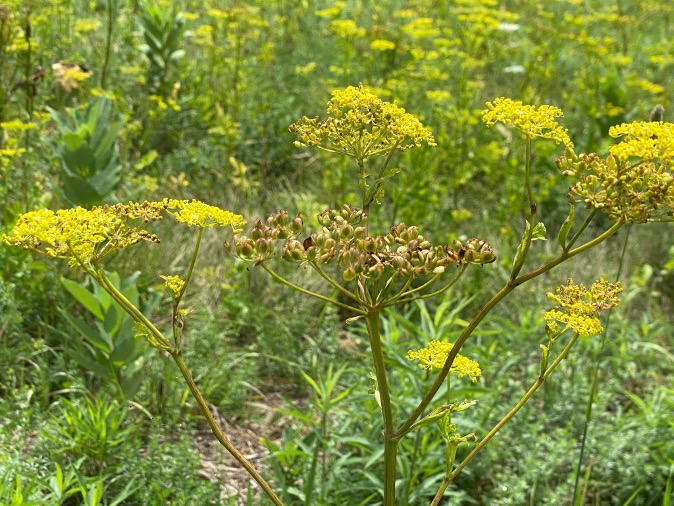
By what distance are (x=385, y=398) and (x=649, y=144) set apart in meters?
0.59

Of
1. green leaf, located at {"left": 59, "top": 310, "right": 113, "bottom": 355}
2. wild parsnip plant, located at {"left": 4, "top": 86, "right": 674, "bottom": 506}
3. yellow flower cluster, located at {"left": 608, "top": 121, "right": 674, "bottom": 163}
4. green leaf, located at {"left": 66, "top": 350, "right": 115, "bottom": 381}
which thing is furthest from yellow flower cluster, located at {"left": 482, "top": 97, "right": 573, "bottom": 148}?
green leaf, located at {"left": 66, "top": 350, "right": 115, "bottom": 381}

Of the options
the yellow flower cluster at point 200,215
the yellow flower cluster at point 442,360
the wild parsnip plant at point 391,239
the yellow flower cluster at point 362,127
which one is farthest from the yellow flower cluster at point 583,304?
the yellow flower cluster at point 200,215

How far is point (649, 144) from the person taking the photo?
115 cm

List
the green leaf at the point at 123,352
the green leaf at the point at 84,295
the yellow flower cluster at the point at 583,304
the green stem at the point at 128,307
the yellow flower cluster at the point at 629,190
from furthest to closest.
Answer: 1. the green leaf at the point at 123,352
2. the green leaf at the point at 84,295
3. the yellow flower cluster at the point at 583,304
4. the green stem at the point at 128,307
5. the yellow flower cluster at the point at 629,190

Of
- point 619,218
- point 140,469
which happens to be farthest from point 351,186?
point 619,218

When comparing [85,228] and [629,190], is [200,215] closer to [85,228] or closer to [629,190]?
[85,228]

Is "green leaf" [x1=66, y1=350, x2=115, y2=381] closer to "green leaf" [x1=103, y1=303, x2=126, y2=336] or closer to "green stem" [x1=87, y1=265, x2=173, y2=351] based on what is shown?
"green leaf" [x1=103, y1=303, x2=126, y2=336]

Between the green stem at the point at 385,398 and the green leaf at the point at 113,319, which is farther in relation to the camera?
the green leaf at the point at 113,319

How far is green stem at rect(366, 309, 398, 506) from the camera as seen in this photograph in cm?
126

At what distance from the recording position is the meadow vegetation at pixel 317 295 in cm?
128

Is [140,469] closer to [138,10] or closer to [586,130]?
[138,10]

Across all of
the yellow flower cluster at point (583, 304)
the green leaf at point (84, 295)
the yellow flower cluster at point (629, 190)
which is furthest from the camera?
the green leaf at point (84, 295)

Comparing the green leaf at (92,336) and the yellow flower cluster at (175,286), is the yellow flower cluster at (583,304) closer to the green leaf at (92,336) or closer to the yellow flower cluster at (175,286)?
the yellow flower cluster at (175,286)

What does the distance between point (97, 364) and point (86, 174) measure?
781mm
